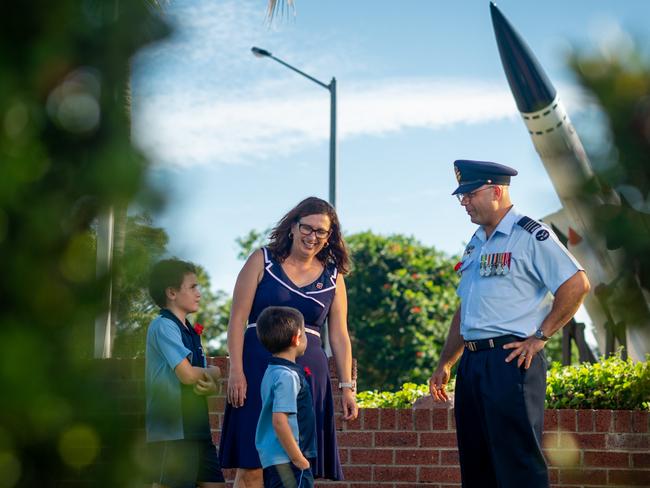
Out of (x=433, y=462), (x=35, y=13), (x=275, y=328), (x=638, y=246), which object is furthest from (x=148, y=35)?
(x=433, y=462)

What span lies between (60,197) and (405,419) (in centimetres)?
574

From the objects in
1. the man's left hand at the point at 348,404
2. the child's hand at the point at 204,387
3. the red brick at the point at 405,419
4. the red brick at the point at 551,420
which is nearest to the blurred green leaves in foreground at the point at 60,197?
the child's hand at the point at 204,387

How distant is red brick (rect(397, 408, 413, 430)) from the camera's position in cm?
637

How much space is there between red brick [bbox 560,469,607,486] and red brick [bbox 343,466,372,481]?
127 cm

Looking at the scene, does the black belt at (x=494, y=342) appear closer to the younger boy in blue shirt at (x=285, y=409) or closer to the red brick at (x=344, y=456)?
the younger boy in blue shirt at (x=285, y=409)

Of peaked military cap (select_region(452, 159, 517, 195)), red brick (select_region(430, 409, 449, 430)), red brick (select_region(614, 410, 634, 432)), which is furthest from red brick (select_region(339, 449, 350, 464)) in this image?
peaked military cap (select_region(452, 159, 517, 195))

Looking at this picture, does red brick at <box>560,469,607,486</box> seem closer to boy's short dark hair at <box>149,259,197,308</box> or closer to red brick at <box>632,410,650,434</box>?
red brick at <box>632,410,650,434</box>

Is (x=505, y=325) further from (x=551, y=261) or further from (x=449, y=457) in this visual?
(x=449, y=457)

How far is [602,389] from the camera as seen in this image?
6.75 meters

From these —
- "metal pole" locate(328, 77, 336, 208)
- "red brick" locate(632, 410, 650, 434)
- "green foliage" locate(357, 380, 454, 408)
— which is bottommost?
"red brick" locate(632, 410, 650, 434)

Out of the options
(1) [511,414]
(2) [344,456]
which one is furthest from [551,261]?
(2) [344,456]

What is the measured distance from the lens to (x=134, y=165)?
0.82 metres

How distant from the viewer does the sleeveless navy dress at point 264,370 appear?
4727 mm

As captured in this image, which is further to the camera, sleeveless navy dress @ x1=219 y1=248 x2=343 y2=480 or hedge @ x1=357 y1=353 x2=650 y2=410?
hedge @ x1=357 y1=353 x2=650 y2=410
